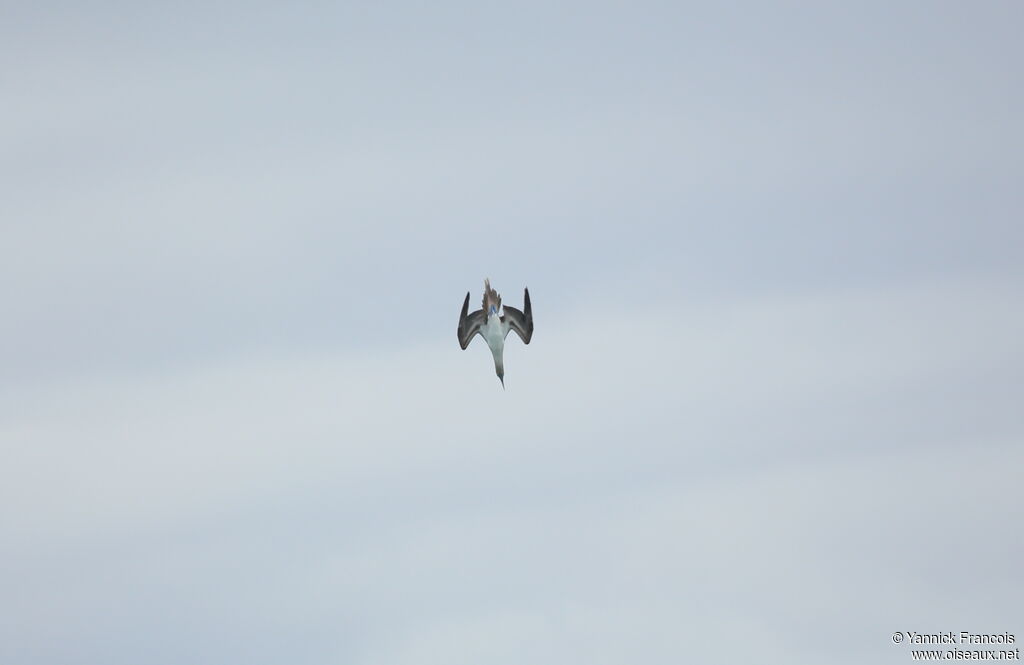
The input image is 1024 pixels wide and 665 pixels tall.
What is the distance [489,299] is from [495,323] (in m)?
2.27

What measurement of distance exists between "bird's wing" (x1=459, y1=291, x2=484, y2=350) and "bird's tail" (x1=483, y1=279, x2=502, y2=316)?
1046mm

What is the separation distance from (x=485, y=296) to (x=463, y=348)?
5478 millimetres

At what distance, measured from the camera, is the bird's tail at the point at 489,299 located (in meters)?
94.0

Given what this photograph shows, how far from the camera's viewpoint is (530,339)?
9656 centimetres

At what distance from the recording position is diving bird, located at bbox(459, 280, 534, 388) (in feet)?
309

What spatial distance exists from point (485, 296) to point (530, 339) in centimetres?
603

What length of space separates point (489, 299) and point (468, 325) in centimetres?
350

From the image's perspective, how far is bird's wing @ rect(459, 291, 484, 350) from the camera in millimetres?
95562

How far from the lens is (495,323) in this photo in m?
94.1

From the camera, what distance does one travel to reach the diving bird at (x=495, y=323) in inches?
3703

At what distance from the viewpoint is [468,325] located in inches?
3772

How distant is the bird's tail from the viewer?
94.0 meters

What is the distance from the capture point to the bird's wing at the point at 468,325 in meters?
95.6

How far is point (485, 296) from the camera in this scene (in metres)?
94.9
